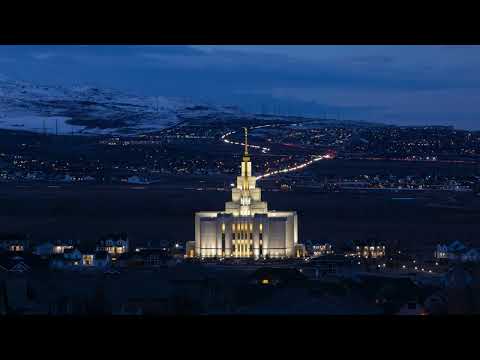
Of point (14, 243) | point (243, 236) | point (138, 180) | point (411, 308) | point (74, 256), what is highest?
point (138, 180)

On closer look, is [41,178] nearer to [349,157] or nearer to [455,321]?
[349,157]

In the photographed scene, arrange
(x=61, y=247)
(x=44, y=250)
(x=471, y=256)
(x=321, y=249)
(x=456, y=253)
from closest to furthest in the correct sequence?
(x=471, y=256) < (x=456, y=253) < (x=44, y=250) < (x=61, y=247) < (x=321, y=249)

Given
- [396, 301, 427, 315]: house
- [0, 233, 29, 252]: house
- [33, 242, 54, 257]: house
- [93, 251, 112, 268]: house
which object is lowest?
[396, 301, 427, 315]: house

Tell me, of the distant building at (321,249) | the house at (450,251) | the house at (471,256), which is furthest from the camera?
the distant building at (321,249)

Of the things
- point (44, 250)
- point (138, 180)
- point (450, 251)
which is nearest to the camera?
point (450, 251)

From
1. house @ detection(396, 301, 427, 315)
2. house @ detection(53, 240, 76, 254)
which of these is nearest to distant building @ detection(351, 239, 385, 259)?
house @ detection(53, 240, 76, 254)

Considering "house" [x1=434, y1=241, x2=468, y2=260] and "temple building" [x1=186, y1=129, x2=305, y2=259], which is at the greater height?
"temple building" [x1=186, y1=129, x2=305, y2=259]

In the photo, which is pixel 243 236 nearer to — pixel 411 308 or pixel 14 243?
pixel 14 243

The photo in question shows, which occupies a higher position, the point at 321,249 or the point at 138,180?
the point at 138,180

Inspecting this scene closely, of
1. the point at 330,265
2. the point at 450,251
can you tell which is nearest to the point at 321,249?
the point at 450,251

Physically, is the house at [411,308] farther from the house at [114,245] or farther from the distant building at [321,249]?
the house at [114,245]

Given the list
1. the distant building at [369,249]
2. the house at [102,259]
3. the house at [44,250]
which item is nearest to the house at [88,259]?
the house at [102,259]

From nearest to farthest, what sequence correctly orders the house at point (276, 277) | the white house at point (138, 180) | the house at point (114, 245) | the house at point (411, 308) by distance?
1. the house at point (411, 308)
2. the house at point (276, 277)
3. the house at point (114, 245)
4. the white house at point (138, 180)

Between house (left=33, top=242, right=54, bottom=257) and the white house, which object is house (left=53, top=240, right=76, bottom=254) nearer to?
house (left=33, top=242, right=54, bottom=257)
